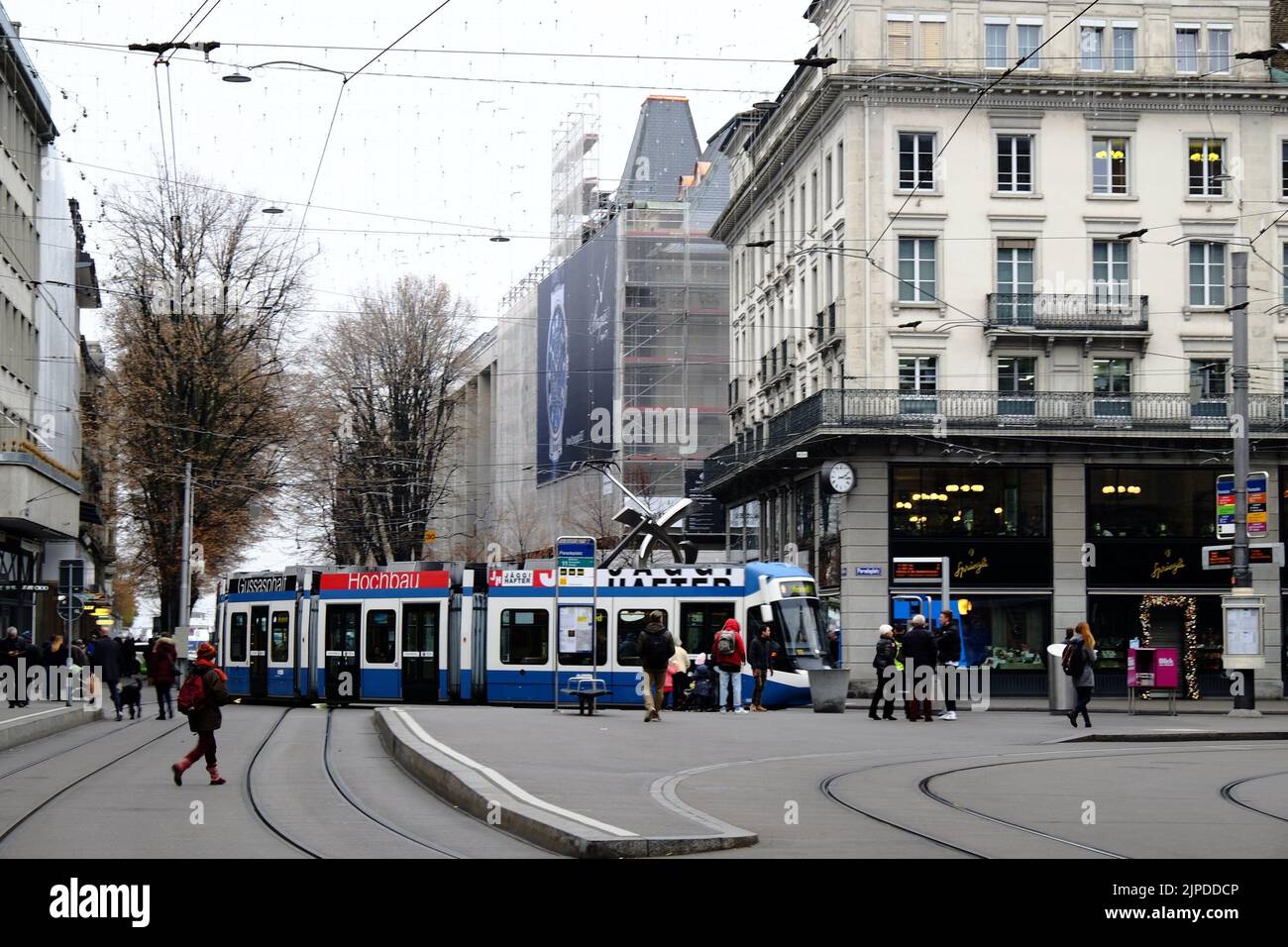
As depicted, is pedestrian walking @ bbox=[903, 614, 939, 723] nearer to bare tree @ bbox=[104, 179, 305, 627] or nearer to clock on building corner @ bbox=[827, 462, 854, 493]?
clock on building corner @ bbox=[827, 462, 854, 493]

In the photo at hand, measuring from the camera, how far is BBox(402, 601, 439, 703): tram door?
120 feet

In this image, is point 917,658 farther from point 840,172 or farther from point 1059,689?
point 840,172

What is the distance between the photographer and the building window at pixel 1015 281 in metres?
47.7

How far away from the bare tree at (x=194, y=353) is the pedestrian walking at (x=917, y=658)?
31329 mm

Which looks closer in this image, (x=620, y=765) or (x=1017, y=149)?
(x=620, y=765)

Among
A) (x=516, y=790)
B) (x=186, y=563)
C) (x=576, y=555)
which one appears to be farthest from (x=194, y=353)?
(x=516, y=790)

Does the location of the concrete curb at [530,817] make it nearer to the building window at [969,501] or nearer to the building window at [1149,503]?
the building window at [969,501]

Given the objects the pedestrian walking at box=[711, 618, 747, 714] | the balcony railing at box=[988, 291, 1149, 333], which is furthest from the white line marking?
the balcony railing at box=[988, 291, 1149, 333]

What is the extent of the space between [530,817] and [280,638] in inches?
1129

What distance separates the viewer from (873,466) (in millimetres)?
46625

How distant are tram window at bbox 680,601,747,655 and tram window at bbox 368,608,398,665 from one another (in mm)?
6293

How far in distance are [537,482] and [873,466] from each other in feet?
138
